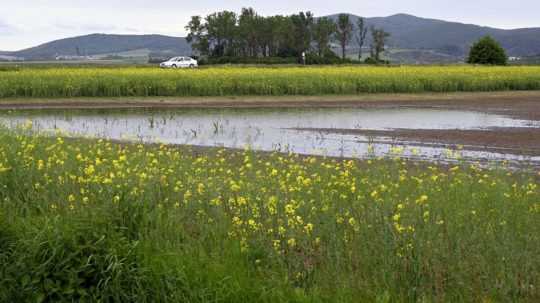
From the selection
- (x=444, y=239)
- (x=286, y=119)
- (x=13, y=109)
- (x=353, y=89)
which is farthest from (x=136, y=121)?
(x=444, y=239)

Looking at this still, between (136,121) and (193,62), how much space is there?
4186cm

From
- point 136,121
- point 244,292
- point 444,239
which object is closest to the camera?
point 244,292

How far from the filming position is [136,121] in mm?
26547

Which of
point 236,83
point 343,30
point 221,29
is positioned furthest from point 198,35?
point 236,83

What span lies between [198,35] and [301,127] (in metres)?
69.4

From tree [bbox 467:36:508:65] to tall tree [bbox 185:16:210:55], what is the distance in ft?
104

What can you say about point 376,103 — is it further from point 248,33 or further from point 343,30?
point 343,30

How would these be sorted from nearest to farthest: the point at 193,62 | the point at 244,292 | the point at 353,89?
the point at 244,292
the point at 353,89
the point at 193,62

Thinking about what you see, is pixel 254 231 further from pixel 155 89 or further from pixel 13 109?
pixel 155 89

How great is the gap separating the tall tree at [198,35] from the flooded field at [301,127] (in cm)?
6039

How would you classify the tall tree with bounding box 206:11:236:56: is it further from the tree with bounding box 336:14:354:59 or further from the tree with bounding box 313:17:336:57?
the tree with bounding box 336:14:354:59

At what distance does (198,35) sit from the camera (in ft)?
303

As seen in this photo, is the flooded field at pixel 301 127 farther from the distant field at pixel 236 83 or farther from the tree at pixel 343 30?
the tree at pixel 343 30

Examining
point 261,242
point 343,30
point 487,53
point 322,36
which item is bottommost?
point 261,242
